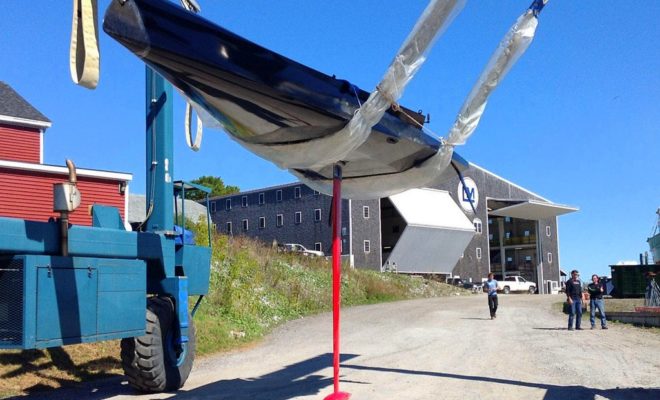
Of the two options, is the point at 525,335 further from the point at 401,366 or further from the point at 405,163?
the point at 405,163

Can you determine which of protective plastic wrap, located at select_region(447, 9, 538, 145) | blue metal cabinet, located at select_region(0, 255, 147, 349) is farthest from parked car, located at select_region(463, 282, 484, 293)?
blue metal cabinet, located at select_region(0, 255, 147, 349)

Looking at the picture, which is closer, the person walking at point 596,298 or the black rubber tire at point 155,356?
the black rubber tire at point 155,356

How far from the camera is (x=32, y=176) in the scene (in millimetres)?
23453

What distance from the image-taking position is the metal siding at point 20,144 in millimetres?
25062

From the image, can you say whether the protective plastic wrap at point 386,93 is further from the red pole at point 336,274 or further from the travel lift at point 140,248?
the red pole at point 336,274

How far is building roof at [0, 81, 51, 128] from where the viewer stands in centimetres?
2548

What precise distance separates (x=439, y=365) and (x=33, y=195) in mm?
18052

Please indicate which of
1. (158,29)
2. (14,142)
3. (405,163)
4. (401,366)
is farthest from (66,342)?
(14,142)

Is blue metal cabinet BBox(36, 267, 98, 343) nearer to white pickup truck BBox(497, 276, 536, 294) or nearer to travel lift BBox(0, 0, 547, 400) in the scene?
travel lift BBox(0, 0, 547, 400)

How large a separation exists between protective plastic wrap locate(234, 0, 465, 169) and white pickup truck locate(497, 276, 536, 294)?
1876 inches

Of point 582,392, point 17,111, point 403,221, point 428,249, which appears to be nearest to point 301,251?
point 403,221

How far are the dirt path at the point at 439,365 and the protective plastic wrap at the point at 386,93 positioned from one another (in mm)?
3600

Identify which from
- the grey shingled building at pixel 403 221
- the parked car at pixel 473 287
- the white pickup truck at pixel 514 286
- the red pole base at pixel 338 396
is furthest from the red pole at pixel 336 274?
the white pickup truck at pixel 514 286

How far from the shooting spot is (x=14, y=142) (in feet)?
83.4
